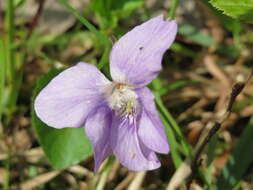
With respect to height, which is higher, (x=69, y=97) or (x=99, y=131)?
(x=69, y=97)

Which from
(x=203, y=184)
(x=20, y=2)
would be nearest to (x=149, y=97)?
(x=203, y=184)

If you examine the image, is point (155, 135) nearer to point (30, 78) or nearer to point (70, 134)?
point (70, 134)

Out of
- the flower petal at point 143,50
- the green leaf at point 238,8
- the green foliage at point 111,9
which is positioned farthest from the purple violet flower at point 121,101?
the green foliage at point 111,9

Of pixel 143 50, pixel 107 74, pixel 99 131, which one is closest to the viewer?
pixel 143 50

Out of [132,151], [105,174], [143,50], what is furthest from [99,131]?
[105,174]

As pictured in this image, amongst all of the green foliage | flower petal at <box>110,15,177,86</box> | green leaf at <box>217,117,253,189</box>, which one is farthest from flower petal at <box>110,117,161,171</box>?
the green foliage

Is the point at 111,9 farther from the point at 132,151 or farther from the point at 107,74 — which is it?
the point at 132,151

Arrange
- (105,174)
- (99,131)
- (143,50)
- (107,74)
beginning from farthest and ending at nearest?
(105,174) < (107,74) < (99,131) < (143,50)

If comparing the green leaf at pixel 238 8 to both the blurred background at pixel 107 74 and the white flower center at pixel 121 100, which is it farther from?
the white flower center at pixel 121 100
